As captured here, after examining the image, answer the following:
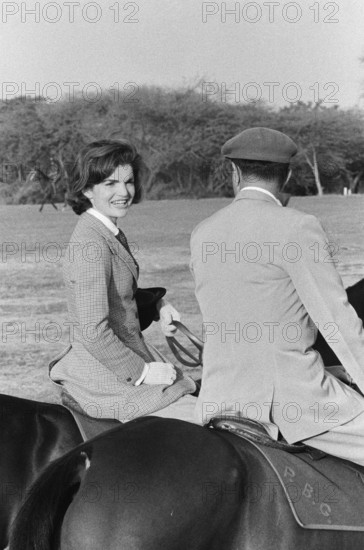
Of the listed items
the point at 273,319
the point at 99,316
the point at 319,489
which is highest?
the point at 273,319

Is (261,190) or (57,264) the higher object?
(261,190)

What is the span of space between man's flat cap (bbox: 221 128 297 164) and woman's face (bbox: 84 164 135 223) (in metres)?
0.72

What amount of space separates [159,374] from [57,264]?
10.7 meters

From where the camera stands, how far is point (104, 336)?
9.29ft

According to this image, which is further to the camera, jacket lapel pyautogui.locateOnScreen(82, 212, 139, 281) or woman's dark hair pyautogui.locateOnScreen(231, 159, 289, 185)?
jacket lapel pyautogui.locateOnScreen(82, 212, 139, 281)

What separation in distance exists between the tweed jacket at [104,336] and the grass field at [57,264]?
194 inches

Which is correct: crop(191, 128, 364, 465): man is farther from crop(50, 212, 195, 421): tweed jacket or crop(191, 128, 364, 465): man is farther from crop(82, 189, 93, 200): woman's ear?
crop(82, 189, 93, 200): woman's ear

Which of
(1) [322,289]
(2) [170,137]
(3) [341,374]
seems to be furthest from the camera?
(2) [170,137]

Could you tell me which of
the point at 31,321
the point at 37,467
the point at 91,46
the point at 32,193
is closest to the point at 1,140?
the point at 32,193

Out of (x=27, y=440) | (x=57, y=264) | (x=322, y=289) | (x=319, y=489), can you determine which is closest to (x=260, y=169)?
(x=322, y=289)

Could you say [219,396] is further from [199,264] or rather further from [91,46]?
[91,46]

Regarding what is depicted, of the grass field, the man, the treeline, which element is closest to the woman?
the man

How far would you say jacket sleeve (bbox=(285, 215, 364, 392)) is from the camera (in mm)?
2307

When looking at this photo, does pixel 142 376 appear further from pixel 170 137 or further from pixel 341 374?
pixel 170 137
